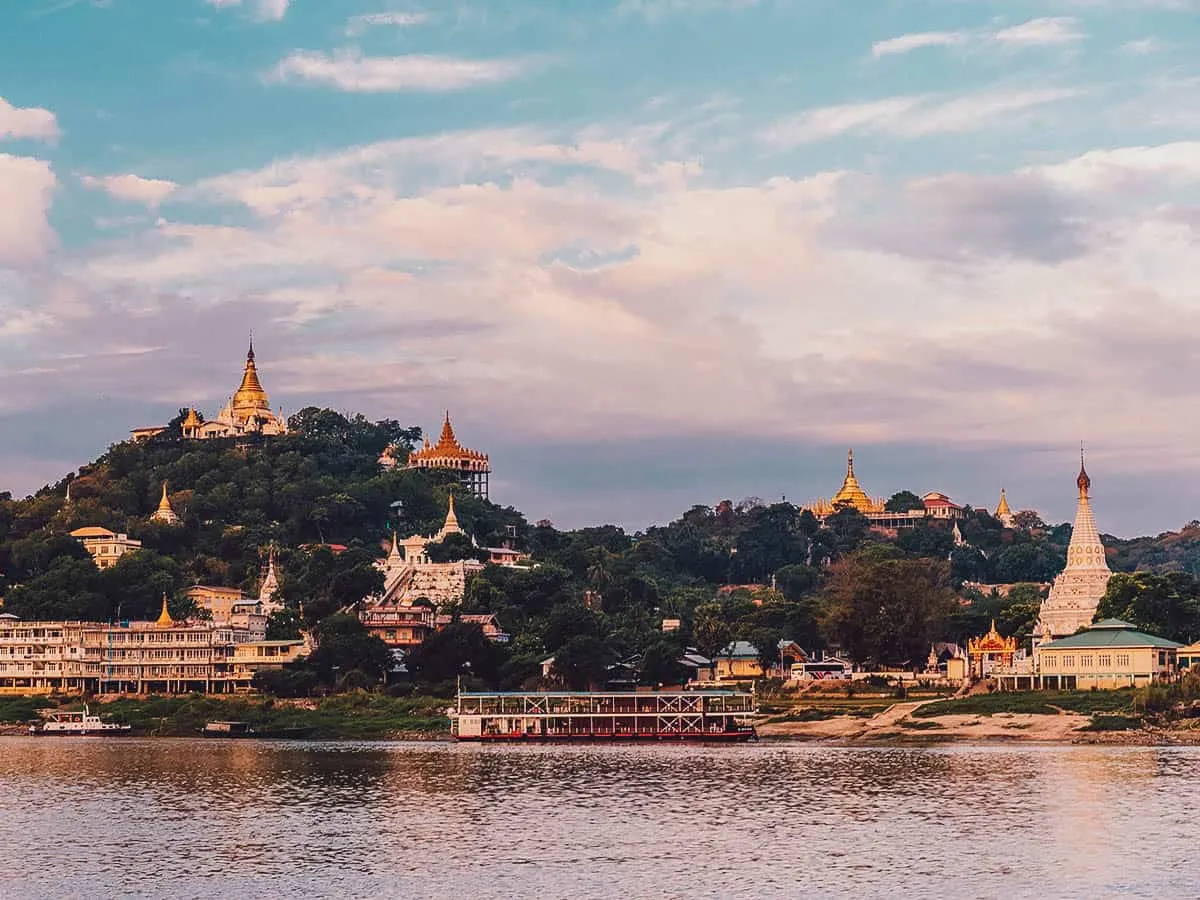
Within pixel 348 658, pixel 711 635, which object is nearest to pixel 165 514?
pixel 348 658

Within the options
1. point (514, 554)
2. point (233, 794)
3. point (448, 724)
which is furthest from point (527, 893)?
point (514, 554)

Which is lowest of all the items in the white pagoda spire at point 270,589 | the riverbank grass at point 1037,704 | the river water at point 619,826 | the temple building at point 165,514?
the river water at point 619,826

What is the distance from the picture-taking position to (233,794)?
7706 cm

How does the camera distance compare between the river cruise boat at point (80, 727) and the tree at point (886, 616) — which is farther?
the tree at point (886, 616)

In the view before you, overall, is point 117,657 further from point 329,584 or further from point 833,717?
point 833,717

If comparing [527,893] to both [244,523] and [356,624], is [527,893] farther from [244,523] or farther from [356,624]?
[244,523]

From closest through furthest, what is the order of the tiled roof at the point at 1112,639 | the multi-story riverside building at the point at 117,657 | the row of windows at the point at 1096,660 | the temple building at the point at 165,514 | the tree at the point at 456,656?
the row of windows at the point at 1096,660
the tiled roof at the point at 1112,639
the tree at the point at 456,656
the multi-story riverside building at the point at 117,657
the temple building at the point at 165,514

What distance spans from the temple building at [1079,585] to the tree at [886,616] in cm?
840

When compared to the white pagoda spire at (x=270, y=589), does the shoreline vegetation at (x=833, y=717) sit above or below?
below

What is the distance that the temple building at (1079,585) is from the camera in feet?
439

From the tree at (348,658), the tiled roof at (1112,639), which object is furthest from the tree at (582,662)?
the tiled roof at (1112,639)

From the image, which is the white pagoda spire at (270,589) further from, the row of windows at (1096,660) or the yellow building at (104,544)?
the row of windows at (1096,660)

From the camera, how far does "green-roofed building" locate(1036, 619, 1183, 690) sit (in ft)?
376

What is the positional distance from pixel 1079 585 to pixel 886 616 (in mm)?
19533
